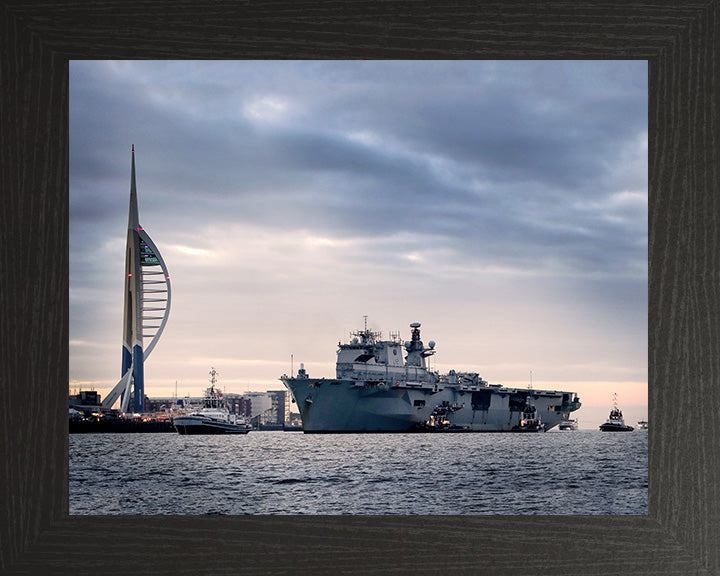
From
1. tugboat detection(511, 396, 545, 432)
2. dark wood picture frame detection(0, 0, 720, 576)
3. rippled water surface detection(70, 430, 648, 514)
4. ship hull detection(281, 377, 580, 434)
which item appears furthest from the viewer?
tugboat detection(511, 396, 545, 432)

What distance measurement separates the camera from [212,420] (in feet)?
98.8

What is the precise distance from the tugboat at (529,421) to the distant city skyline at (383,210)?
1.19 m

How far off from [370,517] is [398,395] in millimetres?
22481

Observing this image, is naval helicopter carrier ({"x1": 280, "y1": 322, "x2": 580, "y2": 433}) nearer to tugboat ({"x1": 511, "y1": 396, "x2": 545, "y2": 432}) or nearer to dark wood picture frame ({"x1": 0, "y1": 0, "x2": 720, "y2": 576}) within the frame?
tugboat ({"x1": 511, "y1": 396, "x2": 545, "y2": 432})

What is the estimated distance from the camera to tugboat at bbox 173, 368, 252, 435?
30141 mm

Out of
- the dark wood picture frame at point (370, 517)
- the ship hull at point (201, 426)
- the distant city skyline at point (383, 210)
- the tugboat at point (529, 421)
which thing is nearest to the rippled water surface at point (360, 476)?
the ship hull at point (201, 426)

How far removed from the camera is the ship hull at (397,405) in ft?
76.9

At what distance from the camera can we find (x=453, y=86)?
37344 millimetres

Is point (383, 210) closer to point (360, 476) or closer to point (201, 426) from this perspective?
point (201, 426)

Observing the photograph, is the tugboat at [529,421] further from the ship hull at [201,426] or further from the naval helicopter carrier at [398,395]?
the ship hull at [201,426]

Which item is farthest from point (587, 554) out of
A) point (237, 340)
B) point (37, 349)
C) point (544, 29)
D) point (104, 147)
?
point (104, 147)

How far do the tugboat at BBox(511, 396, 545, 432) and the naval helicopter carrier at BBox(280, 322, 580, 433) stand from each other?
13 centimetres

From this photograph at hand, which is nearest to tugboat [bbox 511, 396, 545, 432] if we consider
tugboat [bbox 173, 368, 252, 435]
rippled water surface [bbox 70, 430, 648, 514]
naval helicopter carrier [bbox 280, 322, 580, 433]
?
naval helicopter carrier [bbox 280, 322, 580, 433]

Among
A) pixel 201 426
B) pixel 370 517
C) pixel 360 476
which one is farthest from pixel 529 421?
pixel 370 517
